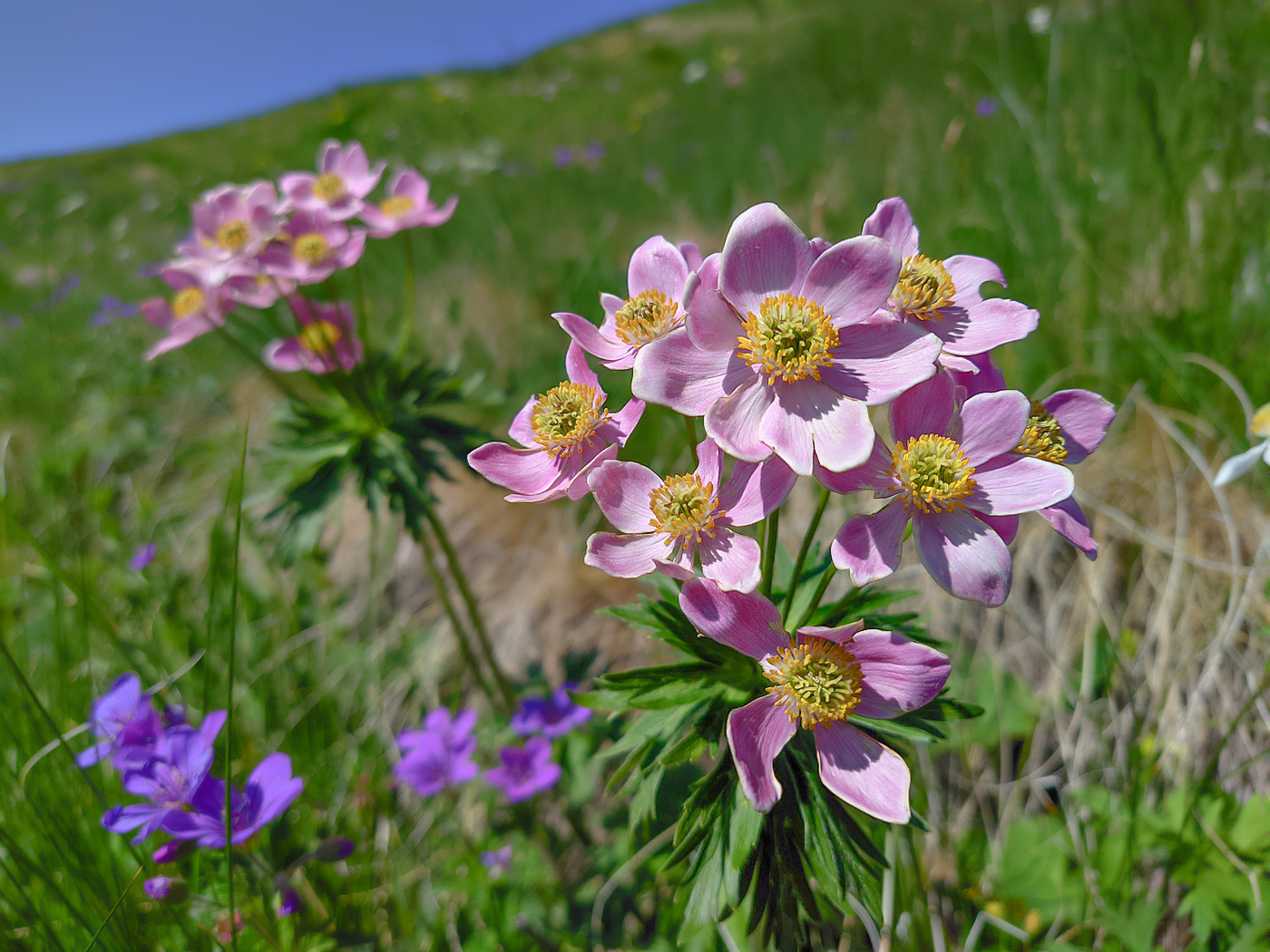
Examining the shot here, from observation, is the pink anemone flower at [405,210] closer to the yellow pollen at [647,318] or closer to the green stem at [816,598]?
the yellow pollen at [647,318]

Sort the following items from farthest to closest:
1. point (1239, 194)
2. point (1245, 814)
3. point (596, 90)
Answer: point (596, 90)
point (1239, 194)
point (1245, 814)

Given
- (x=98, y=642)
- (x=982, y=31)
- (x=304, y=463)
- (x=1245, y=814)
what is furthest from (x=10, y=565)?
(x=982, y=31)

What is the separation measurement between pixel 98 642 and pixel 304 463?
65.4 inches

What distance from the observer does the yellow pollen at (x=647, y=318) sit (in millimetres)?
1004

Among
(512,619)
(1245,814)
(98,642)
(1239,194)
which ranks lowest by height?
(1245,814)

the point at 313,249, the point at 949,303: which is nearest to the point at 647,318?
the point at 949,303

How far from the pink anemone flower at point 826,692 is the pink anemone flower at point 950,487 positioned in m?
0.10

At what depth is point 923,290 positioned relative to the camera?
3.01ft

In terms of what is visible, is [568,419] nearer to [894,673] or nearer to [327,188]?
[894,673]

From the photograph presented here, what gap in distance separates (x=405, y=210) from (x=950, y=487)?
5.13 ft

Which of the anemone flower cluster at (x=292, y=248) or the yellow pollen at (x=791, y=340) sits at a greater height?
the anemone flower cluster at (x=292, y=248)

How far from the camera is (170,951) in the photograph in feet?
4.57

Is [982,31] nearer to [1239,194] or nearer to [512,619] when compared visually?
[1239,194]

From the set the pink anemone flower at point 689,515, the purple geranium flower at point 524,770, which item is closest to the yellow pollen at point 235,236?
the pink anemone flower at point 689,515
